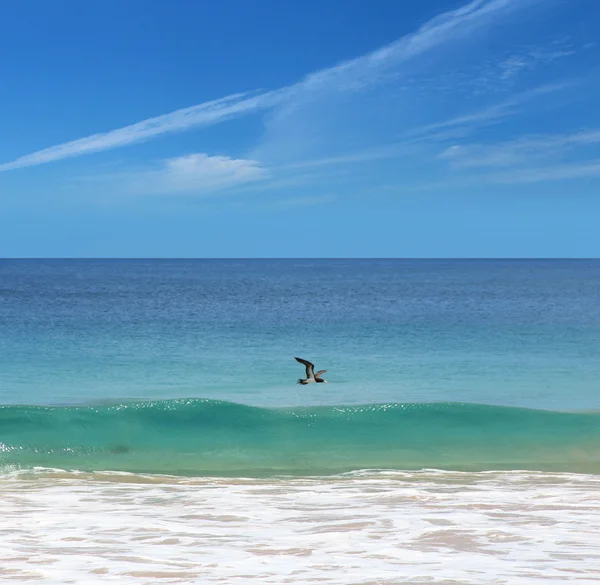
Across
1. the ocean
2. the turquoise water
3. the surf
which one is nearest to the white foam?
the ocean

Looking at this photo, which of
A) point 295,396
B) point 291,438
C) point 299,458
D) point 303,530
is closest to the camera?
point 303,530

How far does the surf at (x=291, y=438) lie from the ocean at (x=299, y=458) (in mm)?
55

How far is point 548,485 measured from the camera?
35.6 ft

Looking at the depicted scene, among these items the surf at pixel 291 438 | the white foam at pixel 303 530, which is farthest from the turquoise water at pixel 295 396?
the white foam at pixel 303 530

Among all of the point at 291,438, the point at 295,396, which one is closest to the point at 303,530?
the point at 291,438

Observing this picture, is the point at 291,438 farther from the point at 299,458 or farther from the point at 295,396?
the point at 295,396

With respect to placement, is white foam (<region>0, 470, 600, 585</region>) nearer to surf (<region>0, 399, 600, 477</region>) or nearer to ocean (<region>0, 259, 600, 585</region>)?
ocean (<region>0, 259, 600, 585</region>)

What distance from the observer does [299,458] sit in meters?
14.0

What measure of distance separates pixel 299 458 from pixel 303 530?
5678 millimetres

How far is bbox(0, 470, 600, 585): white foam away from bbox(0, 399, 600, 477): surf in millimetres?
1811

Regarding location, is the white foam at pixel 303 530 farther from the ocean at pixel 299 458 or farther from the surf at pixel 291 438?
the surf at pixel 291 438

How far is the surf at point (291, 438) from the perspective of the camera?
44.0ft

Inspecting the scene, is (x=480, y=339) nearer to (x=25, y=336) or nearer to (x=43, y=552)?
(x=25, y=336)

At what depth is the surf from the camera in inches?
527
